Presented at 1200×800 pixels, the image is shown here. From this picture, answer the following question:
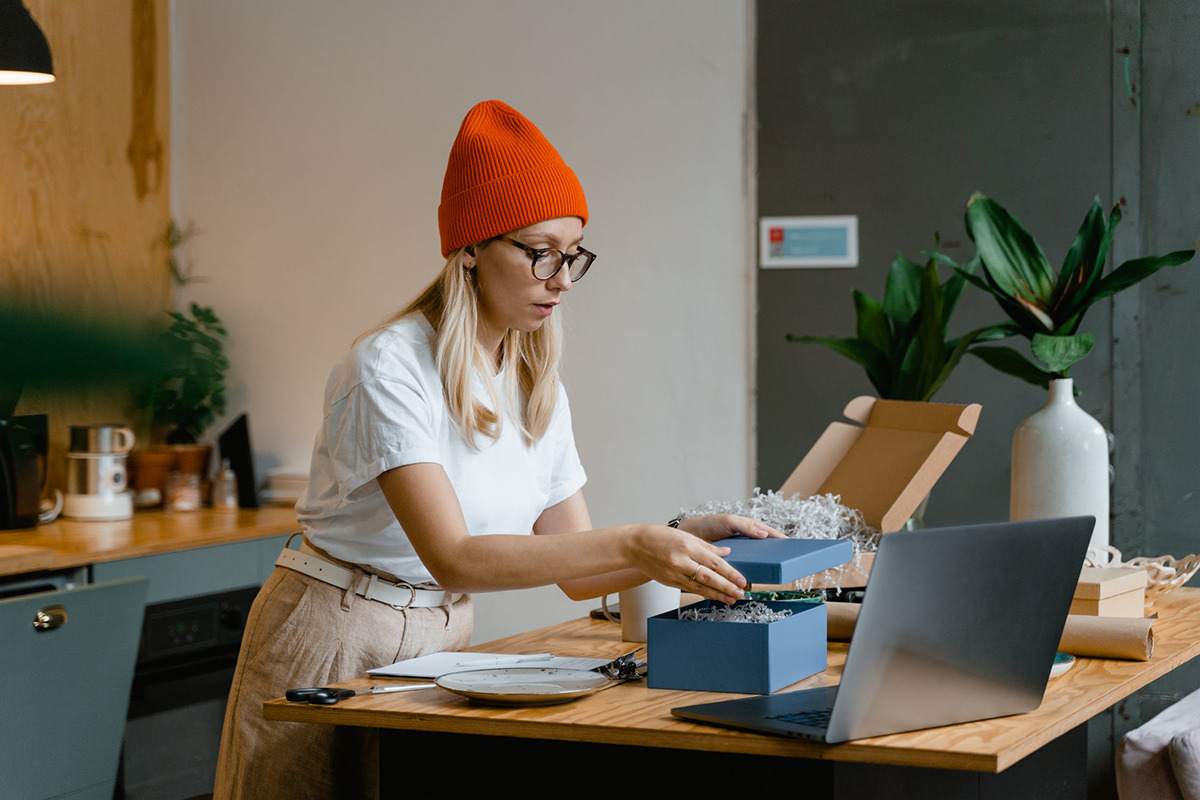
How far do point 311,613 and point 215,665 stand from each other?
60.9 inches

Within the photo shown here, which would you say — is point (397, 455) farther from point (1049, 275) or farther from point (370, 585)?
point (1049, 275)

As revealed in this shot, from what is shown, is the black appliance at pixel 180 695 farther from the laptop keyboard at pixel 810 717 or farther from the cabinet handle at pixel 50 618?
the laptop keyboard at pixel 810 717

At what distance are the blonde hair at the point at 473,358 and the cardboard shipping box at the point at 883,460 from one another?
481mm

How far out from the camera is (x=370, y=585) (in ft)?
5.87

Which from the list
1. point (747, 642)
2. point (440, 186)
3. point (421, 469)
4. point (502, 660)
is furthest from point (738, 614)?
point (440, 186)

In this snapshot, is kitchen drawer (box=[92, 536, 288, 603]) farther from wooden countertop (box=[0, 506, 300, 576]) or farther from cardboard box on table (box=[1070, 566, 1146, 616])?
cardboard box on table (box=[1070, 566, 1146, 616])

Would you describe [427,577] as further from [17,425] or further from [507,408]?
[17,425]

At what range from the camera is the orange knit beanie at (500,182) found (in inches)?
68.8

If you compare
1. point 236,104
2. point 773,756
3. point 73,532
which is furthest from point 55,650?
point 236,104

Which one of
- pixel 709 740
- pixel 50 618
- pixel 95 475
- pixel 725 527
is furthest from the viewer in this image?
pixel 95 475

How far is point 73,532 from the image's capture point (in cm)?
310

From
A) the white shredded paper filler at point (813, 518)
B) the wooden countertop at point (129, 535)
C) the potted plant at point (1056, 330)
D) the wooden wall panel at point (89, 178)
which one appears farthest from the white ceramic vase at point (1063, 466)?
the wooden wall panel at point (89, 178)

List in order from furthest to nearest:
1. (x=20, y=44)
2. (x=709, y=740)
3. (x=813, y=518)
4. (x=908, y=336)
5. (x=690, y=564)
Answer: (x=20, y=44) → (x=908, y=336) → (x=813, y=518) → (x=690, y=564) → (x=709, y=740)

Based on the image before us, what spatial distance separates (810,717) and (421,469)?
606 mm
